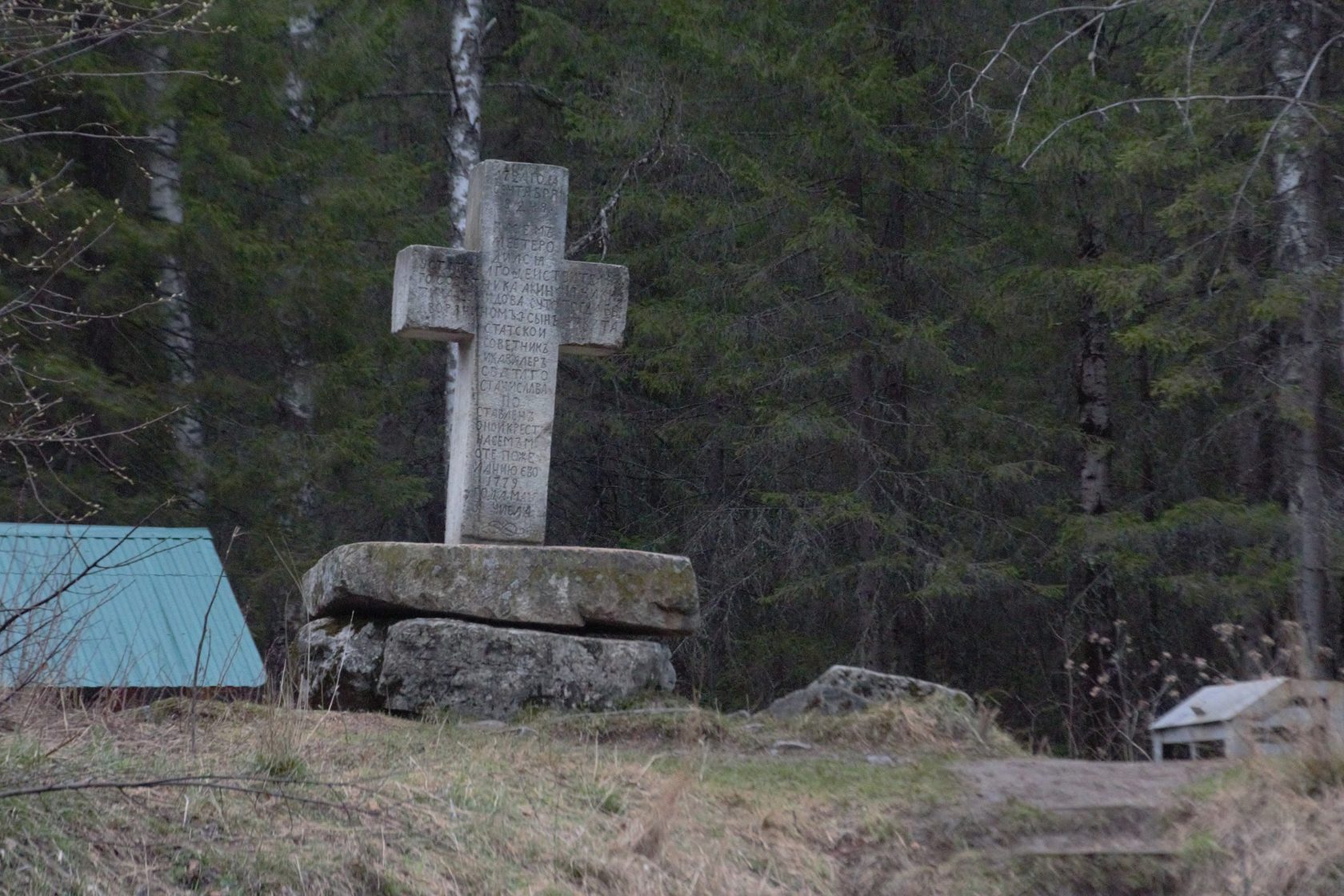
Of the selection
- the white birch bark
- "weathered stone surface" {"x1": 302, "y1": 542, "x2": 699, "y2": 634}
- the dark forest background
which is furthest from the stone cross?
the white birch bark

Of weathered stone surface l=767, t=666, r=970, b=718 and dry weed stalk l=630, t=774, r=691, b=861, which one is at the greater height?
weathered stone surface l=767, t=666, r=970, b=718

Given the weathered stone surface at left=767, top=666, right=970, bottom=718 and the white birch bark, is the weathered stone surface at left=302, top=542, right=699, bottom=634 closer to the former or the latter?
the weathered stone surface at left=767, top=666, right=970, bottom=718

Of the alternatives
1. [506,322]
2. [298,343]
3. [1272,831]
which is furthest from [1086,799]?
[298,343]

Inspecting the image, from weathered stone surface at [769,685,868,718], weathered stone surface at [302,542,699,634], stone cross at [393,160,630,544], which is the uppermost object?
stone cross at [393,160,630,544]

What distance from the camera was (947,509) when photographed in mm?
14172

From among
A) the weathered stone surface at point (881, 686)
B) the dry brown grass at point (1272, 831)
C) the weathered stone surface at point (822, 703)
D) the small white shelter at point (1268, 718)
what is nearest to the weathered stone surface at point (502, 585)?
the weathered stone surface at point (822, 703)

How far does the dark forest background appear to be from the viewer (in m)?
11.8

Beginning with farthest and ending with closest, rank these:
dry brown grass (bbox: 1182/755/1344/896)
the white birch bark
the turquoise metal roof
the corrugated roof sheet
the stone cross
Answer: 1. the white birch bark
2. the stone cross
3. the turquoise metal roof
4. the corrugated roof sheet
5. dry brown grass (bbox: 1182/755/1344/896)

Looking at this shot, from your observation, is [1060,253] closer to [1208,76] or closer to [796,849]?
[1208,76]

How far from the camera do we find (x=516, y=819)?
4348 mm

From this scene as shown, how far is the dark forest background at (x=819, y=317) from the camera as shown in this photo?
38.8ft

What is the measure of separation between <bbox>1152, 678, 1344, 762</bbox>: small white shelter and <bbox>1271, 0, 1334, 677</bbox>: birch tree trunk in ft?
14.8

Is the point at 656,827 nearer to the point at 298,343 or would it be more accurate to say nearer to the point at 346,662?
the point at 346,662

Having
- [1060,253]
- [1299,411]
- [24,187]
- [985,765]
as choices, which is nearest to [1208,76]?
[1299,411]
